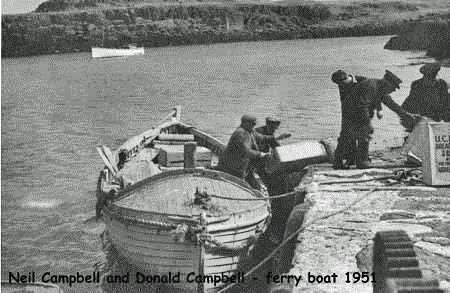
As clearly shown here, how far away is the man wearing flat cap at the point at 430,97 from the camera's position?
12.0 meters

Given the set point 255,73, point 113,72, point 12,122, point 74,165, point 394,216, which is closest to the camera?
point 394,216

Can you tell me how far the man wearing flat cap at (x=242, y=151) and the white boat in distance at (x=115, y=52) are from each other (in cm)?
6572

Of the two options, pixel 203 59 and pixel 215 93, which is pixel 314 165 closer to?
pixel 215 93

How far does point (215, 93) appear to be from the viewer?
40219 mm

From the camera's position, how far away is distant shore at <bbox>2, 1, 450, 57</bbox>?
130ft

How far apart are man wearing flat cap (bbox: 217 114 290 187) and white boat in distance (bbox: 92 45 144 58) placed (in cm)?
6572

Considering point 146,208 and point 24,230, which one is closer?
point 146,208

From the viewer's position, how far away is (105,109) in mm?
35562

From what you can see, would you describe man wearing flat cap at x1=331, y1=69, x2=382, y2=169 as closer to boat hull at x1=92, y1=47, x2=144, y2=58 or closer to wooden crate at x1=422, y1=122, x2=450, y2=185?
wooden crate at x1=422, y1=122, x2=450, y2=185

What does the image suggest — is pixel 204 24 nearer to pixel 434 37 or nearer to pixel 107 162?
pixel 434 37

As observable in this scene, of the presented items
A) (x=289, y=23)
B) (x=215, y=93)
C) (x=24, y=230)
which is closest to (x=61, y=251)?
(x=24, y=230)

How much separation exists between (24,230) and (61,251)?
1885mm

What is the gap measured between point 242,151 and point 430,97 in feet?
16.1

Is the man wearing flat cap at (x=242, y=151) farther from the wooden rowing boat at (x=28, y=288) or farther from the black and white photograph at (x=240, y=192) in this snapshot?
the wooden rowing boat at (x=28, y=288)
